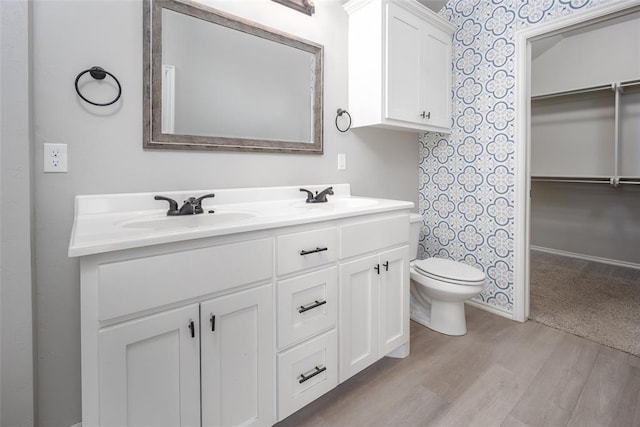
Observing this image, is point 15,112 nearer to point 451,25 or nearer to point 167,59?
point 167,59

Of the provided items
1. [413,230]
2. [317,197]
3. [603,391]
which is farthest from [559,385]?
[317,197]

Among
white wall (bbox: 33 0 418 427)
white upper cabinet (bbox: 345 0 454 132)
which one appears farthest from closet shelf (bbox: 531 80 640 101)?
white wall (bbox: 33 0 418 427)

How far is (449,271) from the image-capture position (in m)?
2.08

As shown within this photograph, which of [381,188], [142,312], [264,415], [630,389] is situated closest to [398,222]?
[381,188]

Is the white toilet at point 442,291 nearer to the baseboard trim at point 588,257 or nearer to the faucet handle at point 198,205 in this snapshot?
the faucet handle at point 198,205

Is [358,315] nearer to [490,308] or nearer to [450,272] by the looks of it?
[450,272]

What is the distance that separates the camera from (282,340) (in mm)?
1216

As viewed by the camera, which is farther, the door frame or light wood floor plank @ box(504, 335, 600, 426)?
the door frame

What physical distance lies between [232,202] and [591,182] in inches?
151

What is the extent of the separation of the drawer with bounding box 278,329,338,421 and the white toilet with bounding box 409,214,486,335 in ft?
3.13

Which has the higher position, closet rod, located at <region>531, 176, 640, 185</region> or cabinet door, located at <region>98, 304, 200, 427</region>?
closet rod, located at <region>531, 176, 640, 185</region>

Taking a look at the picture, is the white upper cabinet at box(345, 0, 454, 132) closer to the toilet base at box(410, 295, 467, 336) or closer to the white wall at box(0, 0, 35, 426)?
the toilet base at box(410, 295, 467, 336)

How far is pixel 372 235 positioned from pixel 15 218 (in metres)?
1.39

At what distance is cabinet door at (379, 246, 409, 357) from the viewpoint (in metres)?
1.62
